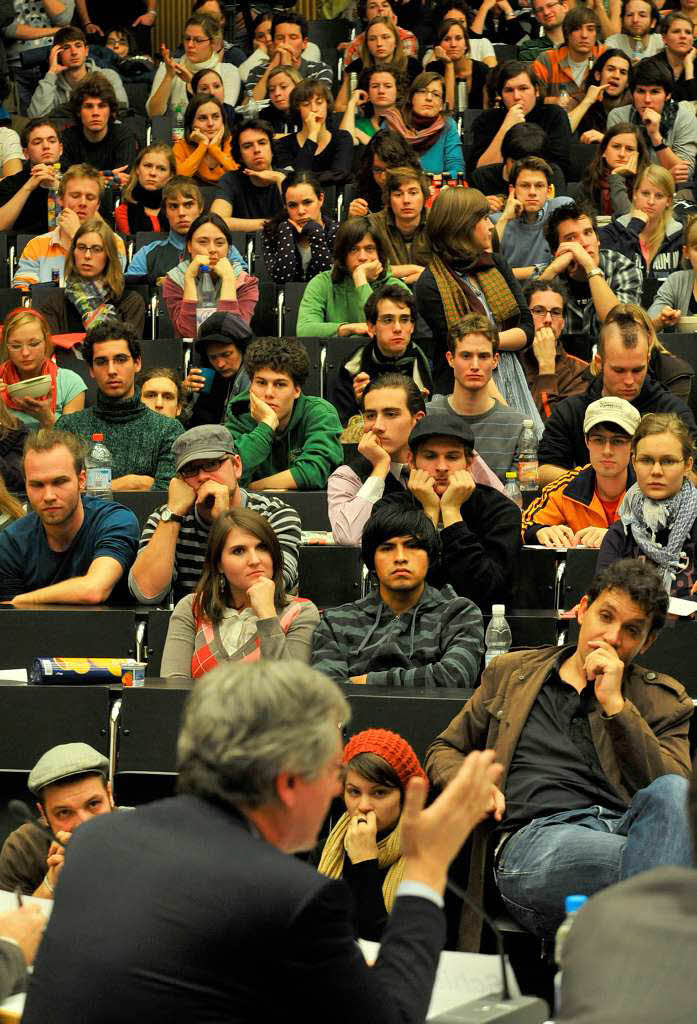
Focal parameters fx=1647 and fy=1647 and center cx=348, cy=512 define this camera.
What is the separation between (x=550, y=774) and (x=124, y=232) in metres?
4.73

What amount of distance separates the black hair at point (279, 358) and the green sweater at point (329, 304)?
2.88ft

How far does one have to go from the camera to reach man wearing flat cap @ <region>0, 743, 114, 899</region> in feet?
11.2

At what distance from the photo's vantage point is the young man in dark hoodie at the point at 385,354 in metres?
5.58

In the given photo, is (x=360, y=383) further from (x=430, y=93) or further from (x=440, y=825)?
(x=440, y=825)

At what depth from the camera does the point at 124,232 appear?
7.59 meters

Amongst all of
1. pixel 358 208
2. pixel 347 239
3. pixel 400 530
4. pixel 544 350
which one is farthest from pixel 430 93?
pixel 400 530

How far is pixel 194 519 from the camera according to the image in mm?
4543

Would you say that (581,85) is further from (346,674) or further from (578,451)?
(346,674)

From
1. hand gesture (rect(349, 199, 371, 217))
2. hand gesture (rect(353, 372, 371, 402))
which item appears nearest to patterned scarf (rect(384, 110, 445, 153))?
hand gesture (rect(349, 199, 371, 217))

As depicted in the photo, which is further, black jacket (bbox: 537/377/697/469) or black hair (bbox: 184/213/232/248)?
black hair (bbox: 184/213/232/248)

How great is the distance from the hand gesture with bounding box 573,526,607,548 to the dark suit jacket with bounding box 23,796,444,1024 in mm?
2848

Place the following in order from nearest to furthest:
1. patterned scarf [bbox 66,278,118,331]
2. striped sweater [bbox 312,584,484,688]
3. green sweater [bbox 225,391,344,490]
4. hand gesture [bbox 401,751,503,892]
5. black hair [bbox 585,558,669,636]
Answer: hand gesture [bbox 401,751,503,892], black hair [bbox 585,558,669,636], striped sweater [bbox 312,584,484,688], green sweater [bbox 225,391,344,490], patterned scarf [bbox 66,278,118,331]

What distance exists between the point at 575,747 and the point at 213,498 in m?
1.40

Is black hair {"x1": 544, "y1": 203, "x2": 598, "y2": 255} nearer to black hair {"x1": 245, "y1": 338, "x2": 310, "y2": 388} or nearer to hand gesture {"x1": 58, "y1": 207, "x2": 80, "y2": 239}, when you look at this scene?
black hair {"x1": 245, "y1": 338, "x2": 310, "y2": 388}
